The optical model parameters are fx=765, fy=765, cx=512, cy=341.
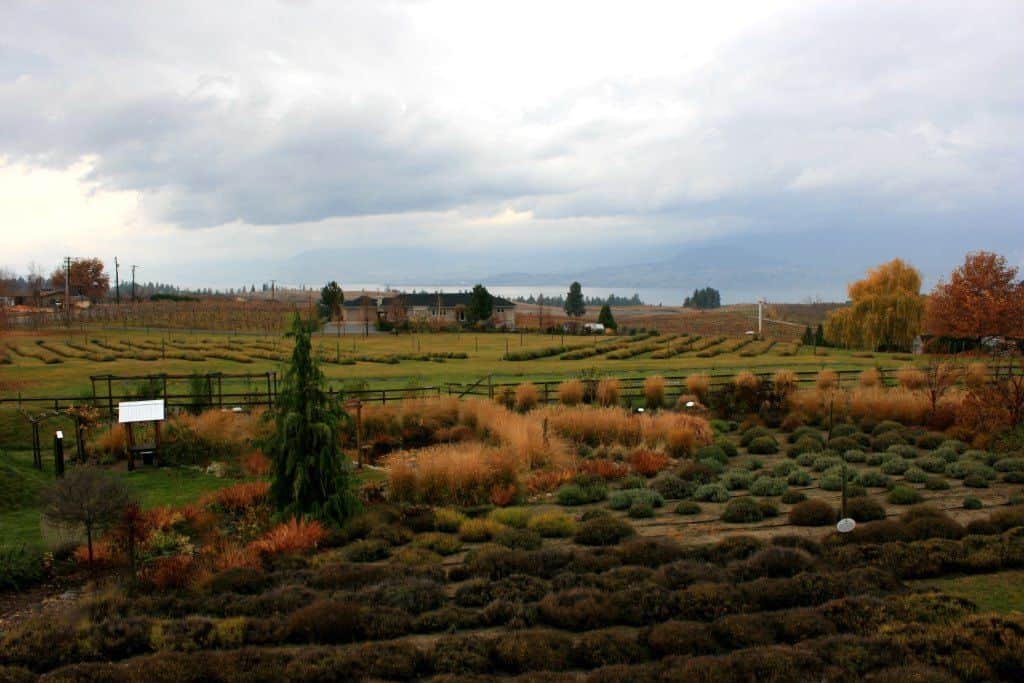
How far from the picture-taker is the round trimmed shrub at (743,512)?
15.4 m

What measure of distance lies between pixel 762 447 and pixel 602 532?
11211 mm

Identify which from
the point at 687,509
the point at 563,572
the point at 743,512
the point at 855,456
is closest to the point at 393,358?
the point at 855,456

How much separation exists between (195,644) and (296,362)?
20.2 feet

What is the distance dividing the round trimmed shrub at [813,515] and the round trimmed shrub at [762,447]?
27.9 ft

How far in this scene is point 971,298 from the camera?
4922 centimetres

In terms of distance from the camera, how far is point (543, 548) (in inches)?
528

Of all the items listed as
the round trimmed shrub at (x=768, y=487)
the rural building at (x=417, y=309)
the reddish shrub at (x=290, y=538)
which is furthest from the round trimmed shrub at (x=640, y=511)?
the rural building at (x=417, y=309)

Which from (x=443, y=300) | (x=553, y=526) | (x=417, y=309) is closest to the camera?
(x=553, y=526)

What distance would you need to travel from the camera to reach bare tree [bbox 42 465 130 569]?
11.8m

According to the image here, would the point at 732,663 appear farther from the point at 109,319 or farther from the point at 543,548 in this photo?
the point at 109,319

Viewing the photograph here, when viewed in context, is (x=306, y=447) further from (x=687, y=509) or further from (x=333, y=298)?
(x=333, y=298)

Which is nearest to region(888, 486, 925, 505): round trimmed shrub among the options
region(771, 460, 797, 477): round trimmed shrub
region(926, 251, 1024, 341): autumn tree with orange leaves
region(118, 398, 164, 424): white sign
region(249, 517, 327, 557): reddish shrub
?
region(771, 460, 797, 477): round trimmed shrub

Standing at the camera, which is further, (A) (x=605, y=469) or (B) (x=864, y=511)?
(A) (x=605, y=469)

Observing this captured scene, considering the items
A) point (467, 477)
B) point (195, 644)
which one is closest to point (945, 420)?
point (467, 477)
